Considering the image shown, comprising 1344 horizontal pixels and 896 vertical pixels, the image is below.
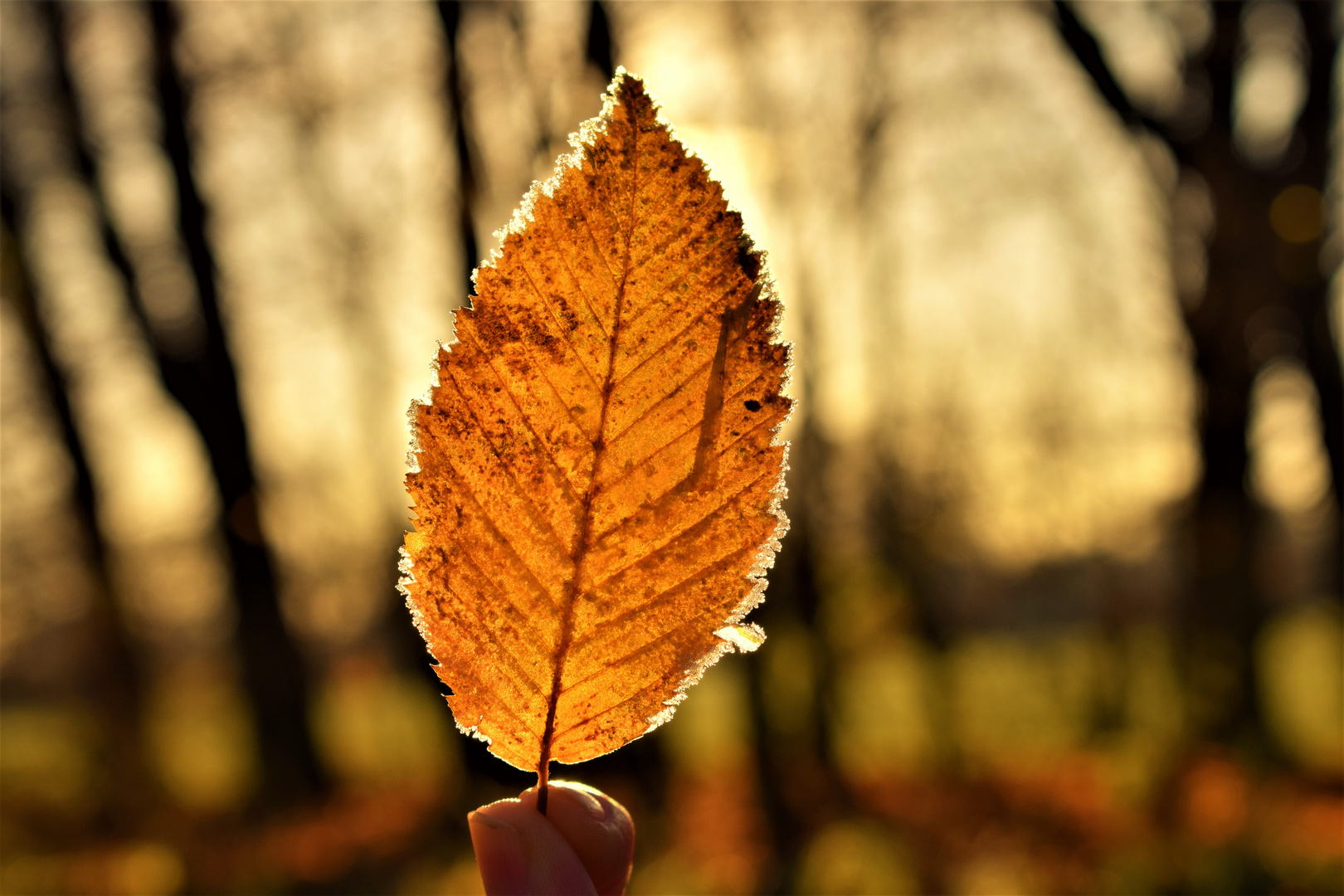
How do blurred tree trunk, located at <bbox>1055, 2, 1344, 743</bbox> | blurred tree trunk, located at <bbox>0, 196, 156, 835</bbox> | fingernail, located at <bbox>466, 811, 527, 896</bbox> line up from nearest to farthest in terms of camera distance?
fingernail, located at <bbox>466, 811, 527, 896</bbox>
blurred tree trunk, located at <bbox>1055, 2, 1344, 743</bbox>
blurred tree trunk, located at <bbox>0, 196, 156, 835</bbox>

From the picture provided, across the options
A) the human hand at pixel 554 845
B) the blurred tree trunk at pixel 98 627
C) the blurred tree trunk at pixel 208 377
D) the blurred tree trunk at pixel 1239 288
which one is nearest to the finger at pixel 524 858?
the human hand at pixel 554 845

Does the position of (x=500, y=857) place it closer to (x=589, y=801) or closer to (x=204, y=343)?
(x=589, y=801)

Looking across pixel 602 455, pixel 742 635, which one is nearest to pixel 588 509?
pixel 602 455

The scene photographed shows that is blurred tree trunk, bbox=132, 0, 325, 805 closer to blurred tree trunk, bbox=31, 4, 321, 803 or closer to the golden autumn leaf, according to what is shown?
blurred tree trunk, bbox=31, 4, 321, 803

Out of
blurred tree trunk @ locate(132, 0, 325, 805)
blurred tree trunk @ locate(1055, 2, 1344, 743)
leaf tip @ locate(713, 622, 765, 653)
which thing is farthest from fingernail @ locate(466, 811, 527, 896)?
blurred tree trunk @ locate(132, 0, 325, 805)

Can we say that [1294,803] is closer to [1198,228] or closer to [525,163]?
[1198,228]

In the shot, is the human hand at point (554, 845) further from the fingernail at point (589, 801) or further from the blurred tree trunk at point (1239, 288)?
the blurred tree trunk at point (1239, 288)
